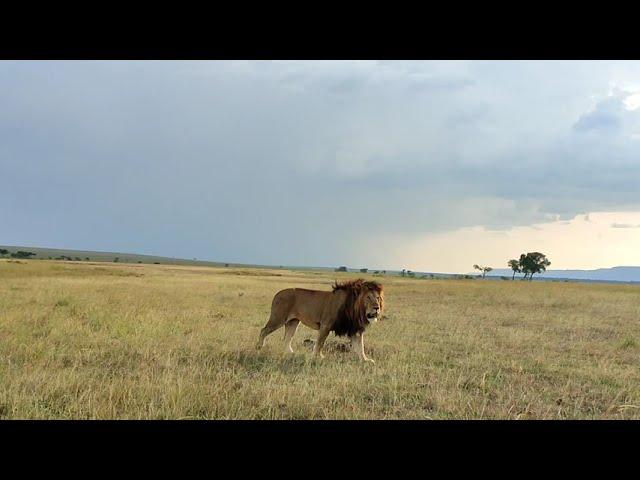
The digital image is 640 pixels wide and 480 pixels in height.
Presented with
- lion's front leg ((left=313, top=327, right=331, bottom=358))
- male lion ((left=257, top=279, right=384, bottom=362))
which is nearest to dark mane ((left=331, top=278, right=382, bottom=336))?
male lion ((left=257, top=279, right=384, bottom=362))

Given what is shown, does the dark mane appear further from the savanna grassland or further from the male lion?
the savanna grassland

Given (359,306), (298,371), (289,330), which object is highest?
(359,306)

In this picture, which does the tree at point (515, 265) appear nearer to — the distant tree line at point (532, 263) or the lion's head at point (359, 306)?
the distant tree line at point (532, 263)

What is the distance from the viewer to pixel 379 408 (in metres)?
5.70

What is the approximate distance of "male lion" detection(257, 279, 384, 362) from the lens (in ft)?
28.1

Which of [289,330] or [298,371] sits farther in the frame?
[289,330]

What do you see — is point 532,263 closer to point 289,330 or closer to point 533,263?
point 533,263

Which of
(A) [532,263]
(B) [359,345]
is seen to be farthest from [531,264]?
(B) [359,345]

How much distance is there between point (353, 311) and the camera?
8727mm

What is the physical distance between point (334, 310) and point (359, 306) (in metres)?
0.53

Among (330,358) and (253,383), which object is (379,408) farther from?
(330,358)

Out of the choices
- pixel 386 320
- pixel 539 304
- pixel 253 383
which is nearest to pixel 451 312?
pixel 386 320
